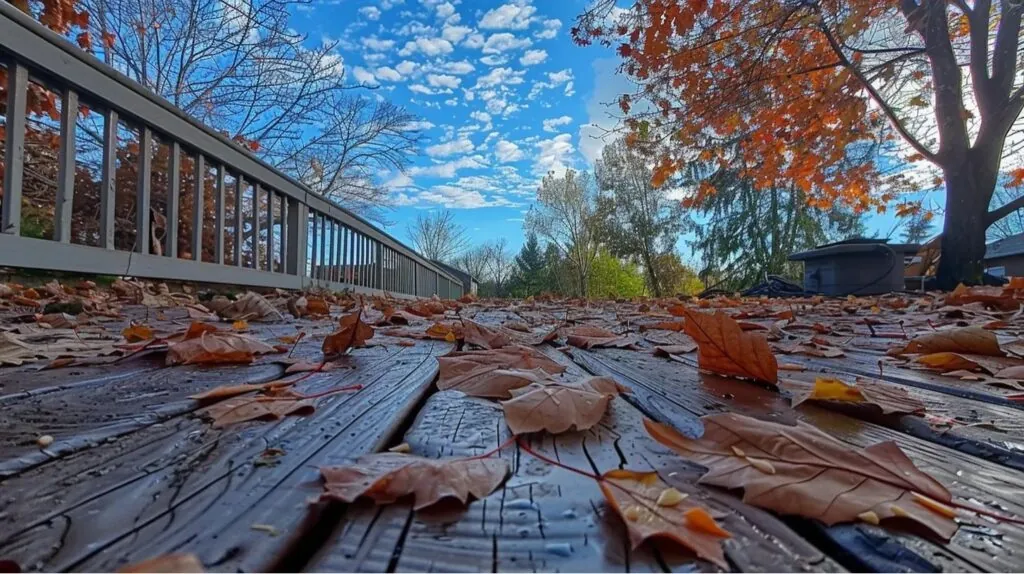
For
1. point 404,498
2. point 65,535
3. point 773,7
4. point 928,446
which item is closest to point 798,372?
point 928,446

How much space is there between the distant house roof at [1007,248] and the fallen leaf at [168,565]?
49.7 feet

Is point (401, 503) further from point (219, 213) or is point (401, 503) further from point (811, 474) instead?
point (219, 213)

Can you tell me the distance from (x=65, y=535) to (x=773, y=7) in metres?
5.41

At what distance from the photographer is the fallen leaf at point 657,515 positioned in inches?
12.0

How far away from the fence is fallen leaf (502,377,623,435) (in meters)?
2.50

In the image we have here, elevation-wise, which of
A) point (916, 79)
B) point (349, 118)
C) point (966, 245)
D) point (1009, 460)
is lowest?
point (1009, 460)

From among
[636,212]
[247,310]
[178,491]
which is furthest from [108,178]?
[636,212]

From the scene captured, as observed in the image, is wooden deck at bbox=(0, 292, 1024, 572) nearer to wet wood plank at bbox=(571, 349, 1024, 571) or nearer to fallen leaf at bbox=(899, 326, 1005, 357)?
wet wood plank at bbox=(571, 349, 1024, 571)

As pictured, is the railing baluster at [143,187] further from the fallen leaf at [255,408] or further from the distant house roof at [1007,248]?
the distant house roof at [1007,248]

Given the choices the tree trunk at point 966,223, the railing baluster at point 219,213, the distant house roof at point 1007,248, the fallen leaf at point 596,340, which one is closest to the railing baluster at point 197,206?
the railing baluster at point 219,213

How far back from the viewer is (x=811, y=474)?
40 centimetres

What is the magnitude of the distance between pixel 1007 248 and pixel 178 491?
1631 centimetres

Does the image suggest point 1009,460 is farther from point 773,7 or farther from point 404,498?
point 773,7

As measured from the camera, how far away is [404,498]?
1.20 feet
